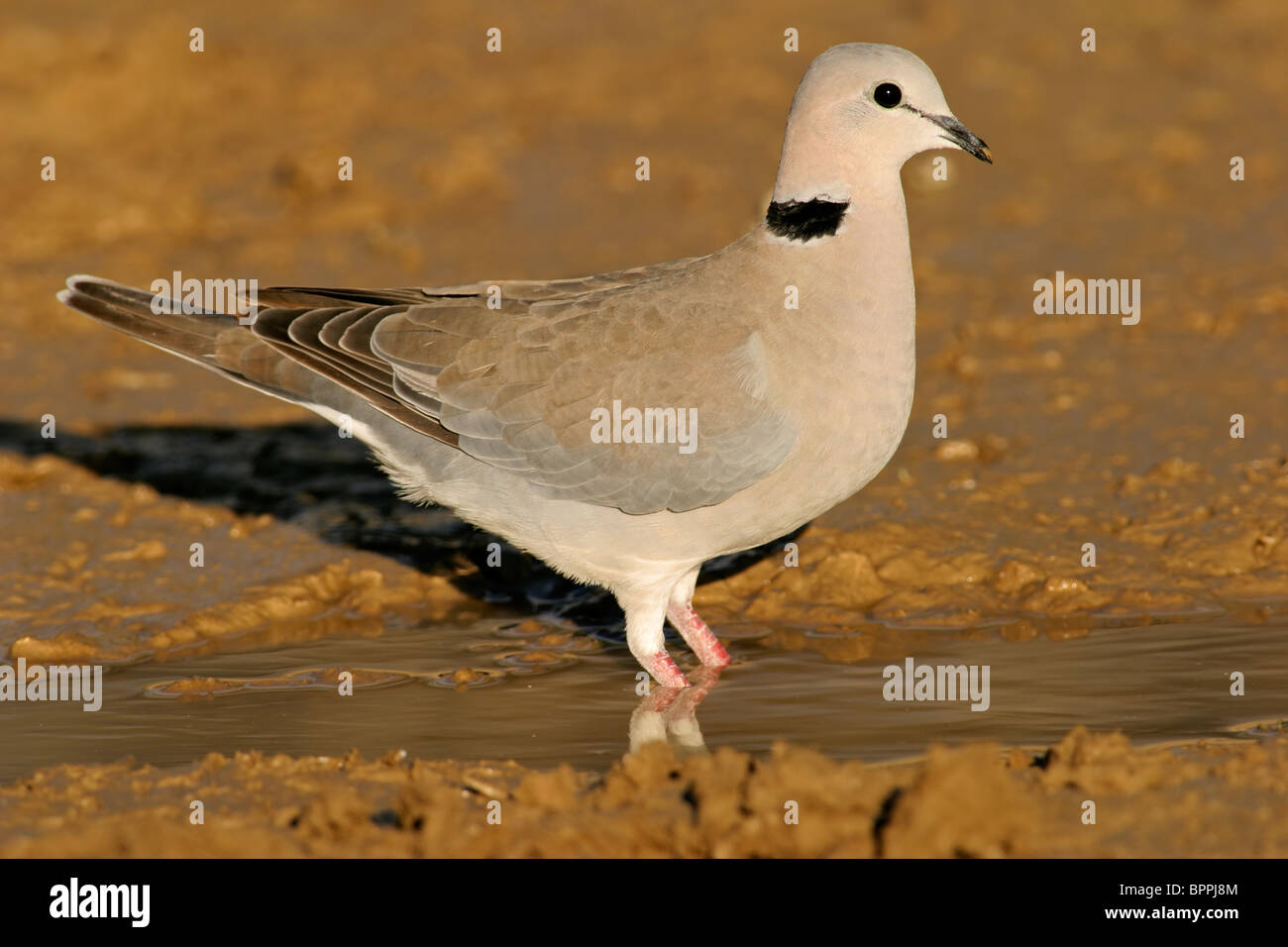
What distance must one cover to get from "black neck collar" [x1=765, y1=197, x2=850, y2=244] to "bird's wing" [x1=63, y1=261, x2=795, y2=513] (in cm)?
36

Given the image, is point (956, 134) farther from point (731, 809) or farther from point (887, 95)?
point (731, 809)

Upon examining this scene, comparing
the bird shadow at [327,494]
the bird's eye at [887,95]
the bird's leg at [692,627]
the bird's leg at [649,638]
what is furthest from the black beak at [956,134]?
the bird shadow at [327,494]

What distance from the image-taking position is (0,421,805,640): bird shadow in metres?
7.15

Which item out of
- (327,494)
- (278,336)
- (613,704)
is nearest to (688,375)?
(613,704)

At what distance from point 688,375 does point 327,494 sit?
284 centimetres

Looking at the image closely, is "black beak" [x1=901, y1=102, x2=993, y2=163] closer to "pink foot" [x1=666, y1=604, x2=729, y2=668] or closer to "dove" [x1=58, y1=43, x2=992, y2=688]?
"dove" [x1=58, y1=43, x2=992, y2=688]

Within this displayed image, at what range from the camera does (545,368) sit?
5953 mm

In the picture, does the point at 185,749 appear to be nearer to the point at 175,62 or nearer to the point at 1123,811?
the point at 1123,811

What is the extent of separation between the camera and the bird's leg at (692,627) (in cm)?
624

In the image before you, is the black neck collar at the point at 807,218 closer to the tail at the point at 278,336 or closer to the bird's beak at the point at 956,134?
the bird's beak at the point at 956,134

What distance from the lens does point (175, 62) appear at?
489 inches

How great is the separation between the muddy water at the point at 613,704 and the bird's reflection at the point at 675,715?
1 cm

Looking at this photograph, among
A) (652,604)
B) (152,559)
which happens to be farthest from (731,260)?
(152,559)

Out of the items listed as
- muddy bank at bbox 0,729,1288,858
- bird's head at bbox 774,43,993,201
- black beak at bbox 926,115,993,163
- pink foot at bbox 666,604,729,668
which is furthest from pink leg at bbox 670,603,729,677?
black beak at bbox 926,115,993,163
